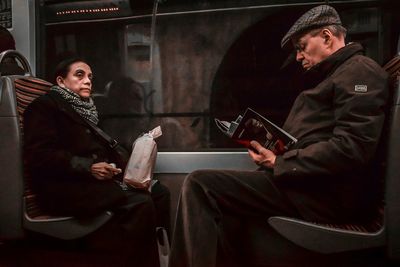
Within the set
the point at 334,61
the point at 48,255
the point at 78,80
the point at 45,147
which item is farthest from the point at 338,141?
the point at 48,255

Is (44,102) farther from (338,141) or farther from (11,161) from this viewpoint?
(338,141)

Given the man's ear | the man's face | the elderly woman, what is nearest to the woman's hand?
the elderly woman

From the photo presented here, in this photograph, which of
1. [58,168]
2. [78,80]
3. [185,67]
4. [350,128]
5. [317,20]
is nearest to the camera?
[350,128]

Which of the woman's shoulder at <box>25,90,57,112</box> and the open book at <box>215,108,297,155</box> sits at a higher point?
the woman's shoulder at <box>25,90,57,112</box>

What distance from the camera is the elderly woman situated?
2385mm

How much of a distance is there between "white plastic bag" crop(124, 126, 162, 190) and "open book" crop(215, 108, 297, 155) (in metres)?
0.59

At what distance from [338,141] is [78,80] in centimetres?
157

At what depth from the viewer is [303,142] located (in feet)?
6.68

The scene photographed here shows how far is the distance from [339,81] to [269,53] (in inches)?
40.5

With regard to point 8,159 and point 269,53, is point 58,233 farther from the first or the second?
point 269,53

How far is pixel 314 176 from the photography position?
1928 mm

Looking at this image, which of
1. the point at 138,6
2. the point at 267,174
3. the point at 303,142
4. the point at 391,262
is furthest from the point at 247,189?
the point at 138,6

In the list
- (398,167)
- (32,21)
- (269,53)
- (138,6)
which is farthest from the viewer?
(32,21)

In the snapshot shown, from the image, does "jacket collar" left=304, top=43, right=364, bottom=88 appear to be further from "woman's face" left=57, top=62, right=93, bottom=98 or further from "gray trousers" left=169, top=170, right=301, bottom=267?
"woman's face" left=57, top=62, right=93, bottom=98
